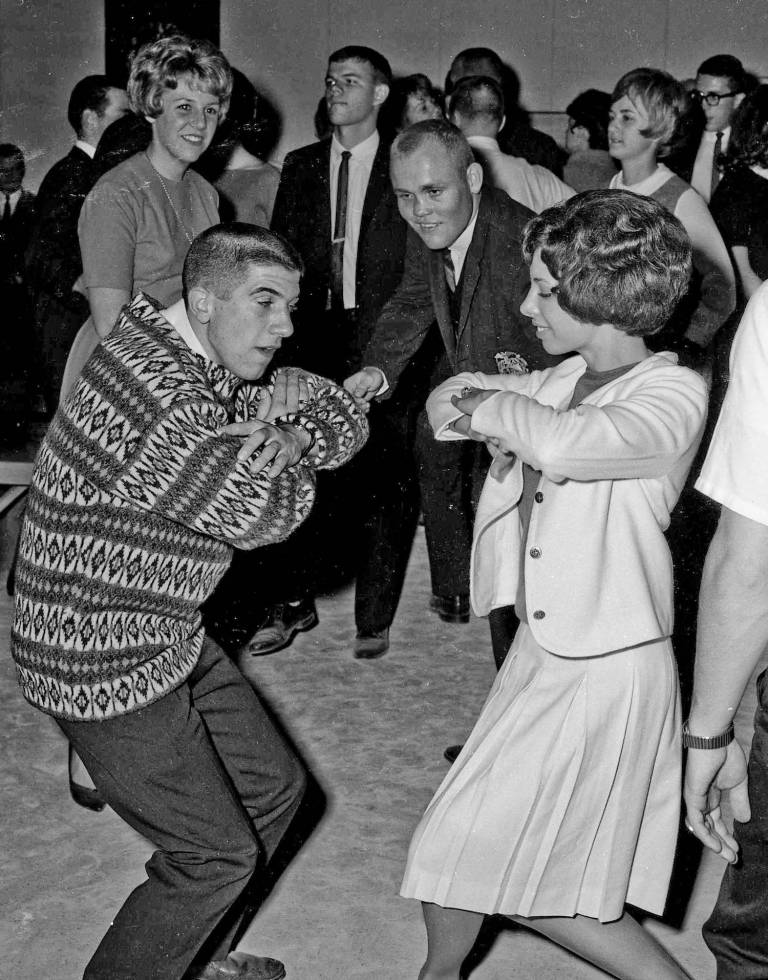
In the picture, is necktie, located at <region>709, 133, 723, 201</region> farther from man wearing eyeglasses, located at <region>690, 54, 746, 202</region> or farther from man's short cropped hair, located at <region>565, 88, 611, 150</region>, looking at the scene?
man's short cropped hair, located at <region>565, 88, 611, 150</region>

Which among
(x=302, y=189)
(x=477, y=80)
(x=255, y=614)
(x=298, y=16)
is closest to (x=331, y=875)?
(x=255, y=614)

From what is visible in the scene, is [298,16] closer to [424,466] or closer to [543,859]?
[424,466]

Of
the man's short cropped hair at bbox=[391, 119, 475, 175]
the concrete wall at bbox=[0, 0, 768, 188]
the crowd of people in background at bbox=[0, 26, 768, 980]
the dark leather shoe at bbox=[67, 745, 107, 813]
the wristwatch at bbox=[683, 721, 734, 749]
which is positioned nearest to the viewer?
the wristwatch at bbox=[683, 721, 734, 749]

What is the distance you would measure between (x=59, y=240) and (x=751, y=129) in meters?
2.72

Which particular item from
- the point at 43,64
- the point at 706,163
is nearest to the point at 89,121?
the point at 706,163

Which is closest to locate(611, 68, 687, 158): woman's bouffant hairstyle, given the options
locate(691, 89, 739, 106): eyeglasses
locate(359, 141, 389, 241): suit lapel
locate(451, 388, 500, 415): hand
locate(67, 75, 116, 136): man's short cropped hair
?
locate(359, 141, 389, 241): suit lapel

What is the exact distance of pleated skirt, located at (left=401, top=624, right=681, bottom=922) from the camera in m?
2.30

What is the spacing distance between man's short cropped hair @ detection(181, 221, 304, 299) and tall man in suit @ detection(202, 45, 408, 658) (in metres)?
2.27

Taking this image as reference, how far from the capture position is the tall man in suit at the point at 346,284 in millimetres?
4723

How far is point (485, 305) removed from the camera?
12.3 feet

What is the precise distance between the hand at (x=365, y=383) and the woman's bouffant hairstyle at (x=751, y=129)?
108 cm

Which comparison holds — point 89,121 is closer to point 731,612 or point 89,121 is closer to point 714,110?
point 714,110

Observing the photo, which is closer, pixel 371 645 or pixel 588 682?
pixel 588 682

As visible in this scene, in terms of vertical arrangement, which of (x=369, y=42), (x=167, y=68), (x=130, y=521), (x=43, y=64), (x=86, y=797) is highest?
(x=369, y=42)
